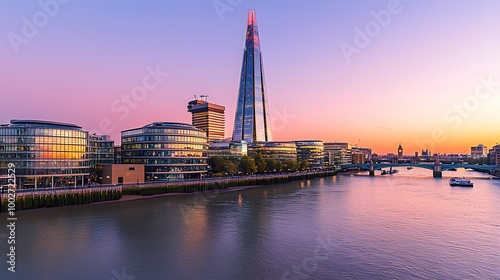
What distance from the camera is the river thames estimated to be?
24.6m

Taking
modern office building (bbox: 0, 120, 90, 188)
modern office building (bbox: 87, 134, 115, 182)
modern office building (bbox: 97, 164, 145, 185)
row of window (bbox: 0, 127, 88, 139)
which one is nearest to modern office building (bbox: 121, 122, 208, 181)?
modern office building (bbox: 97, 164, 145, 185)

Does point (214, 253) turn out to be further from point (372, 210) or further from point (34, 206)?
point (34, 206)

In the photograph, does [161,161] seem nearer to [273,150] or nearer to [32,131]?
[32,131]

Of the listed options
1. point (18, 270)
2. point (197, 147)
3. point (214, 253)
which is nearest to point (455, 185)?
point (197, 147)

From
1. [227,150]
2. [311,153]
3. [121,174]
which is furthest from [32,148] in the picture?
[311,153]

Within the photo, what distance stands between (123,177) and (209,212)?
31.4 metres

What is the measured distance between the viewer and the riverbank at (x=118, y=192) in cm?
5091

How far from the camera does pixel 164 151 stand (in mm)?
82625

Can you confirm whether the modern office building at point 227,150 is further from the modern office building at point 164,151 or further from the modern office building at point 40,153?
the modern office building at point 40,153

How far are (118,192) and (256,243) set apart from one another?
41.9 m

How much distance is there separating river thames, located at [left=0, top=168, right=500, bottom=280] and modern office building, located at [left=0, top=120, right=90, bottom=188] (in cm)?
1670

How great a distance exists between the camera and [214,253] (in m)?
28.9

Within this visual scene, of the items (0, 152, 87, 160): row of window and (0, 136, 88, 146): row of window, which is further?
(0, 136, 88, 146): row of window

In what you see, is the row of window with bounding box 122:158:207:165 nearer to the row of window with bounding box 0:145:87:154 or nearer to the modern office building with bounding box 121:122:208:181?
the modern office building with bounding box 121:122:208:181
